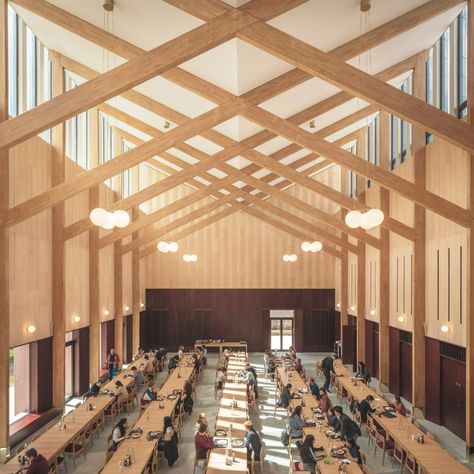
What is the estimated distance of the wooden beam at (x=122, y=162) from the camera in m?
10.3

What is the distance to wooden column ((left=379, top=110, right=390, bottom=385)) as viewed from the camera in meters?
16.7

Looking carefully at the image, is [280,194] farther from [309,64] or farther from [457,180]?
[309,64]

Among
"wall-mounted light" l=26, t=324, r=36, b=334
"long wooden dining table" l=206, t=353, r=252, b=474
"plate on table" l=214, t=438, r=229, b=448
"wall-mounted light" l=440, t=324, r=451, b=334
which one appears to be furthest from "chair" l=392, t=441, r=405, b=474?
"wall-mounted light" l=26, t=324, r=36, b=334

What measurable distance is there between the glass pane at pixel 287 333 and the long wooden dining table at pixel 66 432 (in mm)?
14120

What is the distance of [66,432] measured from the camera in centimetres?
1032

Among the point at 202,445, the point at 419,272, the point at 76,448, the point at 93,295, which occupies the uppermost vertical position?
the point at 419,272

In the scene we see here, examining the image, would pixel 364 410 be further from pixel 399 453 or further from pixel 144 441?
pixel 144 441

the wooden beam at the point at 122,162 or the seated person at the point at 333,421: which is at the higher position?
the wooden beam at the point at 122,162

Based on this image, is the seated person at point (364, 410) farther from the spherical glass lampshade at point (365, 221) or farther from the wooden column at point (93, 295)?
the wooden column at point (93, 295)

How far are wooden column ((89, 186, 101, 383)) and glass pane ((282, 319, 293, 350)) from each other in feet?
39.4

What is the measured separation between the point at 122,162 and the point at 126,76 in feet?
11.8

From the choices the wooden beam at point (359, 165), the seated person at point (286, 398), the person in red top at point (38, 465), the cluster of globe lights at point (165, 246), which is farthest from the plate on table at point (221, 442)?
the cluster of globe lights at point (165, 246)

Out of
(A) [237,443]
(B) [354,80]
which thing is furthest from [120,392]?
(B) [354,80]

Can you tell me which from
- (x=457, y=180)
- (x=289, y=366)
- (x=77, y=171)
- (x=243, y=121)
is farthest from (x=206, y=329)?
(x=457, y=180)
